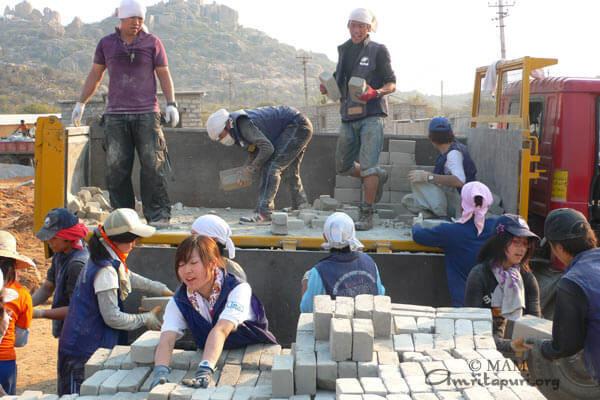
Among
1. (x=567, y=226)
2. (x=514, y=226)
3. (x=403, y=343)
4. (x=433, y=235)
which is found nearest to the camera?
(x=567, y=226)

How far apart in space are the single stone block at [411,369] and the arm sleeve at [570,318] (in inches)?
27.0

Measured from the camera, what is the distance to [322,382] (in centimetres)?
309

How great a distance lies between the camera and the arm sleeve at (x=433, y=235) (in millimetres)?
4762

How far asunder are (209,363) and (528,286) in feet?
7.28

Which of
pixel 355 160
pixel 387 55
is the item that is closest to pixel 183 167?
pixel 355 160

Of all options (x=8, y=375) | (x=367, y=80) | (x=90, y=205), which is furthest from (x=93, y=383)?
(x=367, y=80)

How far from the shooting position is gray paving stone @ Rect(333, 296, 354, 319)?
10.6ft

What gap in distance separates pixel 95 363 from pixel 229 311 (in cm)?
86

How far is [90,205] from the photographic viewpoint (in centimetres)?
607

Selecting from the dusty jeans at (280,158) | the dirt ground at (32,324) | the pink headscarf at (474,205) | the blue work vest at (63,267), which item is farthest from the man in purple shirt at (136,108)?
the pink headscarf at (474,205)

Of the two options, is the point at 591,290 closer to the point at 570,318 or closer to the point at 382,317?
the point at 570,318

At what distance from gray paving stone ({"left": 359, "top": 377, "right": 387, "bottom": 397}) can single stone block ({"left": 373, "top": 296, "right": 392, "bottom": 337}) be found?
0.48 metres

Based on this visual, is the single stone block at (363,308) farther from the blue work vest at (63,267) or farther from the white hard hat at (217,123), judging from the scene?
the white hard hat at (217,123)

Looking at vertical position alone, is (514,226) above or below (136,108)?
below
